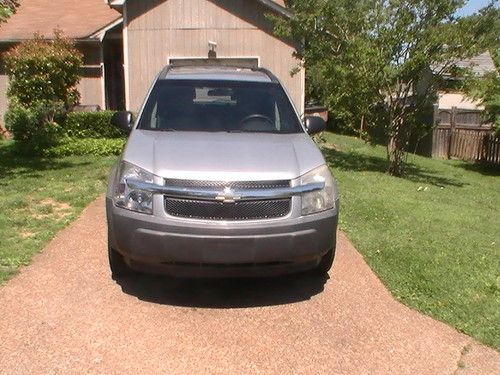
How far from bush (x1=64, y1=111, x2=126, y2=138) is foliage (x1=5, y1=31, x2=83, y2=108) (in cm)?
84

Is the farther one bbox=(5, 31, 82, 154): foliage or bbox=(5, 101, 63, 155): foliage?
bbox=(5, 31, 82, 154): foliage

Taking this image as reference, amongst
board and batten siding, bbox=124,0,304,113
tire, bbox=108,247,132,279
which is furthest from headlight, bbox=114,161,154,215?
board and batten siding, bbox=124,0,304,113

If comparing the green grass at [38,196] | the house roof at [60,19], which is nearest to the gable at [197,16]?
the house roof at [60,19]

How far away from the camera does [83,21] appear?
18594mm

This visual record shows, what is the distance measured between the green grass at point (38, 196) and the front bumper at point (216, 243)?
141cm

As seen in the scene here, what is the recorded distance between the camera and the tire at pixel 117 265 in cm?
494

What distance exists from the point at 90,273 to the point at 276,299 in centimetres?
168

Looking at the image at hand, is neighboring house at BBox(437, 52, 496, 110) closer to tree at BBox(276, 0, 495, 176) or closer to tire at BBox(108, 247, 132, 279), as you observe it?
tree at BBox(276, 0, 495, 176)

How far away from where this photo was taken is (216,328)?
4293 millimetres

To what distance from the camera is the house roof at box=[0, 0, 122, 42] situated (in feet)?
57.1

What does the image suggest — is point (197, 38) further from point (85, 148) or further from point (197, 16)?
point (85, 148)

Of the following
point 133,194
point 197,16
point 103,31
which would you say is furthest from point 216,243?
point 103,31

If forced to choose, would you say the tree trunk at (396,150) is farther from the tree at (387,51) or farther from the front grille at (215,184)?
the front grille at (215,184)

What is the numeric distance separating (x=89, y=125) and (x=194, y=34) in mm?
3572
